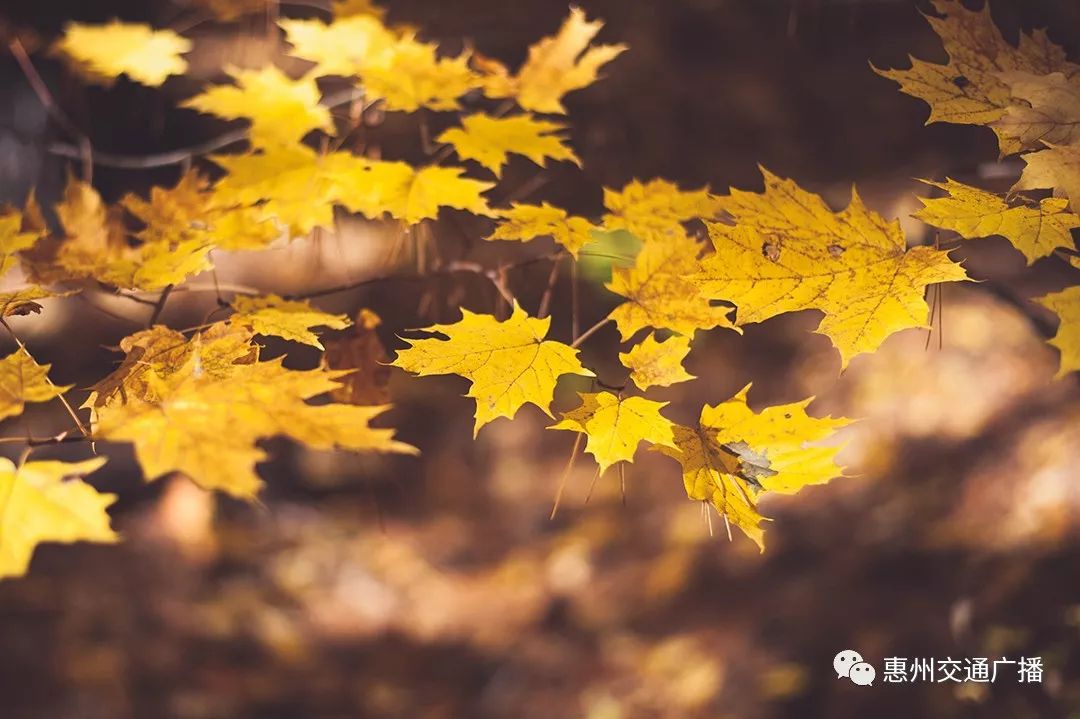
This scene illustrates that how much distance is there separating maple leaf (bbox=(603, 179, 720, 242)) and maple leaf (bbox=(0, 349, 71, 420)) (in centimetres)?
97

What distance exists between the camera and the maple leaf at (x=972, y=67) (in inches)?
45.3

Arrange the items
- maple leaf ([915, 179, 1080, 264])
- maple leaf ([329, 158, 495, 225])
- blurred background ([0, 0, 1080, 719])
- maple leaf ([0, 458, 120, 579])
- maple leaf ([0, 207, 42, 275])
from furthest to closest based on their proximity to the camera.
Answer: blurred background ([0, 0, 1080, 719]) → maple leaf ([329, 158, 495, 225]) → maple leaf ([0, 207, 42, 275]) → maple leaf ([915, 179, 1080, 264]) → maple leaf ([0, 458, 120, 579])

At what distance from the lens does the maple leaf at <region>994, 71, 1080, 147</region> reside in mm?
1014

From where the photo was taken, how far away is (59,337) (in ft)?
11.1

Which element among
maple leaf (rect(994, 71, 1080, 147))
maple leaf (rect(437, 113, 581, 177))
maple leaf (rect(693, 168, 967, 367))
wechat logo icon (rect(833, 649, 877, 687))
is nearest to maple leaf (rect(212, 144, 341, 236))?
maple leaf (rect(437, 113, 581, 177))

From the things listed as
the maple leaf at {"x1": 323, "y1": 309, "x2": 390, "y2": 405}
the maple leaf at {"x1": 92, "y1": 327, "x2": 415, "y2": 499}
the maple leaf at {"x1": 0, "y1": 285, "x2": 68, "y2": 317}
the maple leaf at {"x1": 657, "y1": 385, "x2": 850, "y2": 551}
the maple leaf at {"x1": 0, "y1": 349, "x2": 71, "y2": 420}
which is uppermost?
the maple leaf at {"x1": 0, "y1": 285, "x2": 68, "y2": 317}

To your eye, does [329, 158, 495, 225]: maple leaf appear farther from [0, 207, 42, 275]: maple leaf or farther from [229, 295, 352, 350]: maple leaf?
[0, 207, 42, 275]: maple leaf

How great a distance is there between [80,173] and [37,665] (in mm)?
2356

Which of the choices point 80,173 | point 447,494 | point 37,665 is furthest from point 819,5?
point 37,665

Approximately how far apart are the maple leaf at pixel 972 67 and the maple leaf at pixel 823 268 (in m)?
0.22

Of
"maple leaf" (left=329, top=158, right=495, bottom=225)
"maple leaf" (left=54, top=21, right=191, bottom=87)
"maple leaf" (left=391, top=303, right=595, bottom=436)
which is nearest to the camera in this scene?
"maple leaf" (left=391, top=303, right=595, bottom=436)

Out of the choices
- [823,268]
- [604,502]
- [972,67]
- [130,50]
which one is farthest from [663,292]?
[604,502]

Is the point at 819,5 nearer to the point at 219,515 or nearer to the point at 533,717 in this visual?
the point at 533,717

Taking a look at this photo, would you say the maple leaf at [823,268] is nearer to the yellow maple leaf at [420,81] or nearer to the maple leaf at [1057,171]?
the maple leaf at [1057,171]
